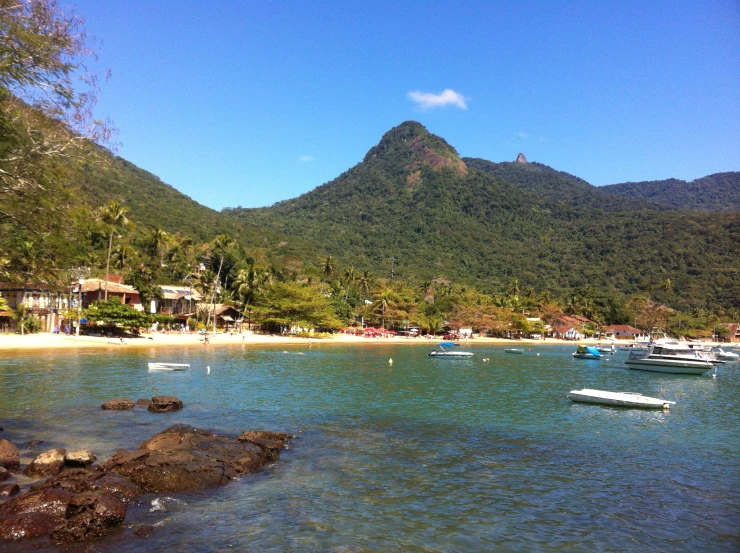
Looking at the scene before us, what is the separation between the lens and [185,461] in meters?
13.2

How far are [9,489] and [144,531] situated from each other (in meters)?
3.81

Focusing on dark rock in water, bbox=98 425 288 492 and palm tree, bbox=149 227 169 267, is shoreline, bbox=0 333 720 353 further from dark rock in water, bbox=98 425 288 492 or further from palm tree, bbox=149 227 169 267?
dark rock in water, bbox=98 425 288 492

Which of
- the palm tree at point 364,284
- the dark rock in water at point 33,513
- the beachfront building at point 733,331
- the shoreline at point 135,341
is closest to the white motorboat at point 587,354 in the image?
the shoreline at point 135,341

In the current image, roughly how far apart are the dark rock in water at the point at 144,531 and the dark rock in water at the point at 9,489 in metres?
3.48

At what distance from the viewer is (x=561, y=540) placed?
10391 mm

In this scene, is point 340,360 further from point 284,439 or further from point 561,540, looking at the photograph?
point 561,540

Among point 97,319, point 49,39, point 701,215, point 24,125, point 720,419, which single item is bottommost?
point 720,419

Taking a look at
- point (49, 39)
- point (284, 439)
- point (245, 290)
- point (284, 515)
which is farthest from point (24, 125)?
point (245, 290)

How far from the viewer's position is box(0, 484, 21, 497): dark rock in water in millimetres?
10977

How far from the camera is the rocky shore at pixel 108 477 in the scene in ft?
31.4

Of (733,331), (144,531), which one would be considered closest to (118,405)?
(144,531)

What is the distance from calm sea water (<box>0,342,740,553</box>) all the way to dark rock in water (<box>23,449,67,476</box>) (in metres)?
1.87

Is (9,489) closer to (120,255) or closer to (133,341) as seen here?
(133,341)

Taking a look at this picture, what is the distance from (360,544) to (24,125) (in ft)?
35.7
